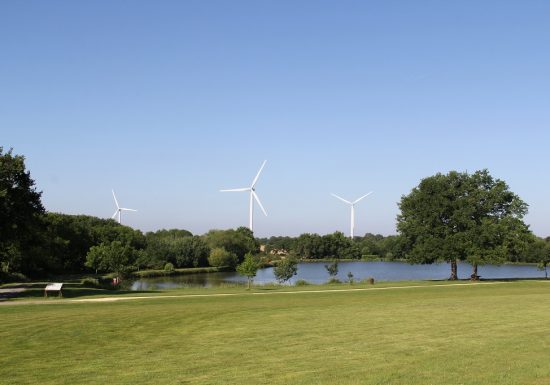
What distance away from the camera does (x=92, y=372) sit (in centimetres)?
1211

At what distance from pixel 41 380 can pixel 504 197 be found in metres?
56.3

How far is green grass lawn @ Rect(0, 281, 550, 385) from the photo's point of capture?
11.5 meters

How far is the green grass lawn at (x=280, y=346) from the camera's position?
11.5 metres

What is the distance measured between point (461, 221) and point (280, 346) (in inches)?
1838

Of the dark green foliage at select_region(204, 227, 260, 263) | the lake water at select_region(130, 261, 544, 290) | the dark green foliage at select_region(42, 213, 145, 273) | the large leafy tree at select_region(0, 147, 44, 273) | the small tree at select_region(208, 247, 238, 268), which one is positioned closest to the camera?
the large leafy tree at select_region(0, 147, 44, 273)

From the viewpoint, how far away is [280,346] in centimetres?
1496

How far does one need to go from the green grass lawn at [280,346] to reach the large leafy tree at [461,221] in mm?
32893

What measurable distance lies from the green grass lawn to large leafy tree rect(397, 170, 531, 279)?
108ft

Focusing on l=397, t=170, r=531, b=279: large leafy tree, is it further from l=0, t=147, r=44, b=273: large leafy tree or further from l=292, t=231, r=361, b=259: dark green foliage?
l=292, t=231, r=361, b=259: dark green foliage

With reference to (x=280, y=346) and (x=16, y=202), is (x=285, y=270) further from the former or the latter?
(x=280, y=346)

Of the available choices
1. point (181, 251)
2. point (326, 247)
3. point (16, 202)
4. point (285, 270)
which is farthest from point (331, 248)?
point (16, 202)

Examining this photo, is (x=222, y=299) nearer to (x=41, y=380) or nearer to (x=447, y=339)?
(x=447, y=339)

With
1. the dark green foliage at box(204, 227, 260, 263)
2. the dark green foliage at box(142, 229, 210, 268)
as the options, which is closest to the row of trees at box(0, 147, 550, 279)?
the dark green foliage at box(142, 229, 210, 268)

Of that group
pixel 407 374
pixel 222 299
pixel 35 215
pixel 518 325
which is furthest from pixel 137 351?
pixel 35 215
